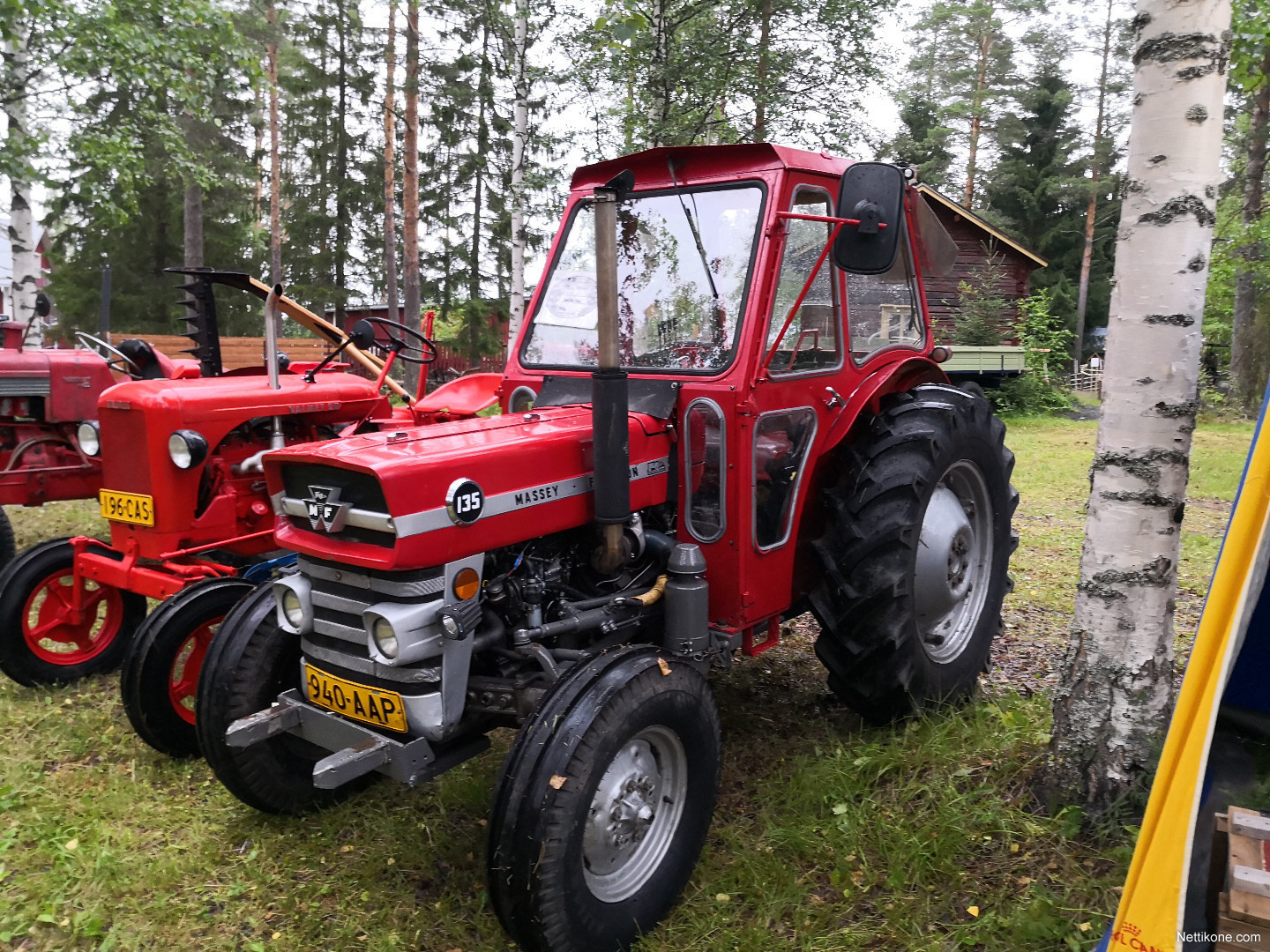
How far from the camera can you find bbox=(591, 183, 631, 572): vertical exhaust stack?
251cm

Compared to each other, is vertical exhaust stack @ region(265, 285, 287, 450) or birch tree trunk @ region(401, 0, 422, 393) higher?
birch tree trunk @ region(401, 0, 422, 393)

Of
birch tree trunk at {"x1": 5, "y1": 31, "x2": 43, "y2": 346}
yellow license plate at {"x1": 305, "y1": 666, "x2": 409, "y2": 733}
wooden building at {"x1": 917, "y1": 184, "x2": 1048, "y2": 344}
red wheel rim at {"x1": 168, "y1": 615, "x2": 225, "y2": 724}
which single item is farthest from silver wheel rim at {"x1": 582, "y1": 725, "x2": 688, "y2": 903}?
wooden building at {"x1": 917, "y1": 184, "x2": 1048, "y2": 344}

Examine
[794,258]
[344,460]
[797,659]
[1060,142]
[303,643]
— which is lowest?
[797,659]

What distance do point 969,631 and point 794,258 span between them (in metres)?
1.90

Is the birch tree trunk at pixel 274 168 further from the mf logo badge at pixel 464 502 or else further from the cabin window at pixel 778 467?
the mf logo badge at pixel 464 502

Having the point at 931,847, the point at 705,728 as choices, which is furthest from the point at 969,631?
the point at 705,728

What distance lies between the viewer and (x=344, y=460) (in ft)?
8.05

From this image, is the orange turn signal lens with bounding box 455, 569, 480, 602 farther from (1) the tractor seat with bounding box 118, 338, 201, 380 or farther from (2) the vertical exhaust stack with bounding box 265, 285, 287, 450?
(1) the tractor seat with bounding box 118, 338, 201, 380

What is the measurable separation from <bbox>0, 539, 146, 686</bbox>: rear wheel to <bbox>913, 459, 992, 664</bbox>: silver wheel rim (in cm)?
388

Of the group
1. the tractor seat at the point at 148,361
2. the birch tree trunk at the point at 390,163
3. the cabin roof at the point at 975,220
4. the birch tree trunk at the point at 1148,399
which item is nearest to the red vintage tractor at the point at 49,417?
the tractor seat at the point at 148,361

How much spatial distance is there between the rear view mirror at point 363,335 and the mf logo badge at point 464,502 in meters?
1.89

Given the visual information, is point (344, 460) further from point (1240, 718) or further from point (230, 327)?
point (230, 327)

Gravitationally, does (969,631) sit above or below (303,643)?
below

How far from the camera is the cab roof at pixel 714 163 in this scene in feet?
10.3
